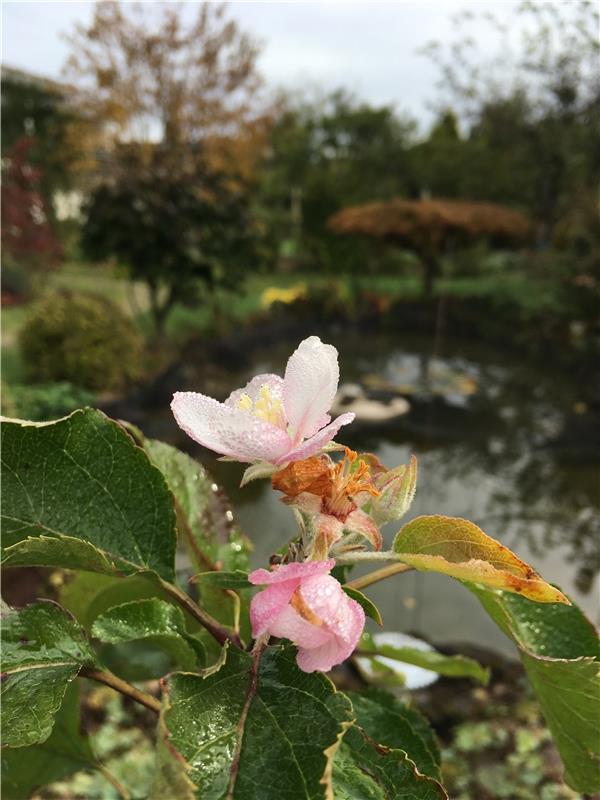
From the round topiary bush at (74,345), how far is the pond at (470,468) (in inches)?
28.2

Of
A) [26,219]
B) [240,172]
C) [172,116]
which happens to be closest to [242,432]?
[26,219]

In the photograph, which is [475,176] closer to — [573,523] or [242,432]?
[573,523]

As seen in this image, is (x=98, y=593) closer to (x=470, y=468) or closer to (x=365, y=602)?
(x=365, y=602)

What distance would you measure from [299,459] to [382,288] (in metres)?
13.2

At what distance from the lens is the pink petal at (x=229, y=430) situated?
43 centimetres

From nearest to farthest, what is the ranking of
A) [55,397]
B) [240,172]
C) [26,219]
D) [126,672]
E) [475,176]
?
1. [126,672]
2. [55,397]
3. [26,219]
4. [240,172]
5. [475,176]

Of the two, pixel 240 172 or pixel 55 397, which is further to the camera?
pixel 240 172

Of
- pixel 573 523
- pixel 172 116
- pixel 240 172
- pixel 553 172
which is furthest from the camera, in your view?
pixel 553 172

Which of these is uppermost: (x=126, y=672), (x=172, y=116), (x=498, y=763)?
(x=172, y=116)

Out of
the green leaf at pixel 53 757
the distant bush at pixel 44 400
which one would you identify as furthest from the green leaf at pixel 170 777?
the distant bush at pixel 44 400

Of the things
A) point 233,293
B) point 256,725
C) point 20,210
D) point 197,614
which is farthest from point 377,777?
point 233,293

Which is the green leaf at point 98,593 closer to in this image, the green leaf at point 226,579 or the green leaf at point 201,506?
the green leaf at point 201,506

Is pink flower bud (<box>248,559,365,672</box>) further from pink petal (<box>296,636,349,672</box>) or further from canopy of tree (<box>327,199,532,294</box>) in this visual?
canopy of tree (<box>327,199,532,294</box>)

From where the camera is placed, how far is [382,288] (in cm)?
1338
